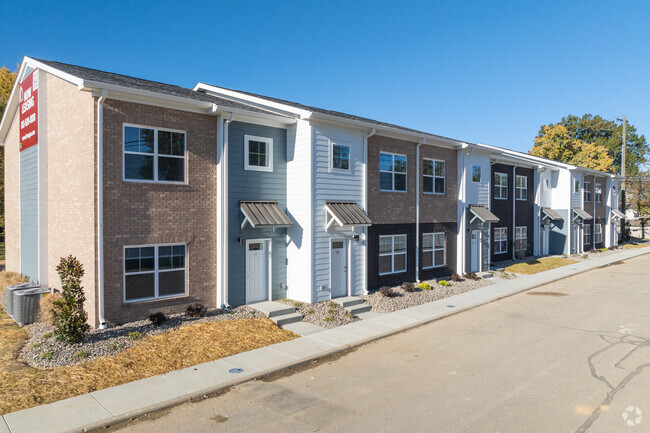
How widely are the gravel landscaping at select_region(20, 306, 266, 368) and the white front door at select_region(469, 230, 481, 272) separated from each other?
13887 millimetres

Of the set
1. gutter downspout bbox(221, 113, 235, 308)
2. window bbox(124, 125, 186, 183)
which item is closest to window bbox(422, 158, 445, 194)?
gutter downspout bbox(221, 113, 235, 308)

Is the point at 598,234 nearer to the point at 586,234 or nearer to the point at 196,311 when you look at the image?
the point at 586,234

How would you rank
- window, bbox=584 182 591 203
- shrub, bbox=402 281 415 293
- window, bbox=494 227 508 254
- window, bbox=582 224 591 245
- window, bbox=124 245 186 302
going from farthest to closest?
window, bbox=584 182 591 203 → window, bbox=582 224 591 245 → window, bbox=494 227 508 254 → shrub, bbox=402 281 415 293 → window, bbox=124 245 186 302

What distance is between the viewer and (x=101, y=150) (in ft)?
38.1

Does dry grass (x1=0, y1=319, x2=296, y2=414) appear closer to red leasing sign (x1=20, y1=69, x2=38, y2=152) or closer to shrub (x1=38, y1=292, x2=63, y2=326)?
shrub (x1=38, y1=292, x2=63, y2=326)

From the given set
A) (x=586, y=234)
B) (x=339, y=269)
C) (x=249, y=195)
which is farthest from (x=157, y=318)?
(x=586, y=234)

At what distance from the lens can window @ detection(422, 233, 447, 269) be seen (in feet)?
66.7

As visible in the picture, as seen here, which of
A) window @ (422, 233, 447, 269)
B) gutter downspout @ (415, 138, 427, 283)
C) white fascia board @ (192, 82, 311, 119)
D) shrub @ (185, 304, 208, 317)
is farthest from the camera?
window @ (422, 233, 447, 269)

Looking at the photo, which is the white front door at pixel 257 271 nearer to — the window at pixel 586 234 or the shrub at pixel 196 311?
the shrub at pixel 196 311

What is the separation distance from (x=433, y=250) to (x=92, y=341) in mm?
15103

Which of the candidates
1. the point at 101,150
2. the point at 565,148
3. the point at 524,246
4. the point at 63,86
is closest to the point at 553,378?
the point at 101,150

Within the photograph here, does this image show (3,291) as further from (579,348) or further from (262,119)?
(579,348)

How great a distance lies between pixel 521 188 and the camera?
29938 millimetres

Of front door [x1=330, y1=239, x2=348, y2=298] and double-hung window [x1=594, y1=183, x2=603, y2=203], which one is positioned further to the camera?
double-hung window [x1=594, y1=183, x2=603, y2=203]
